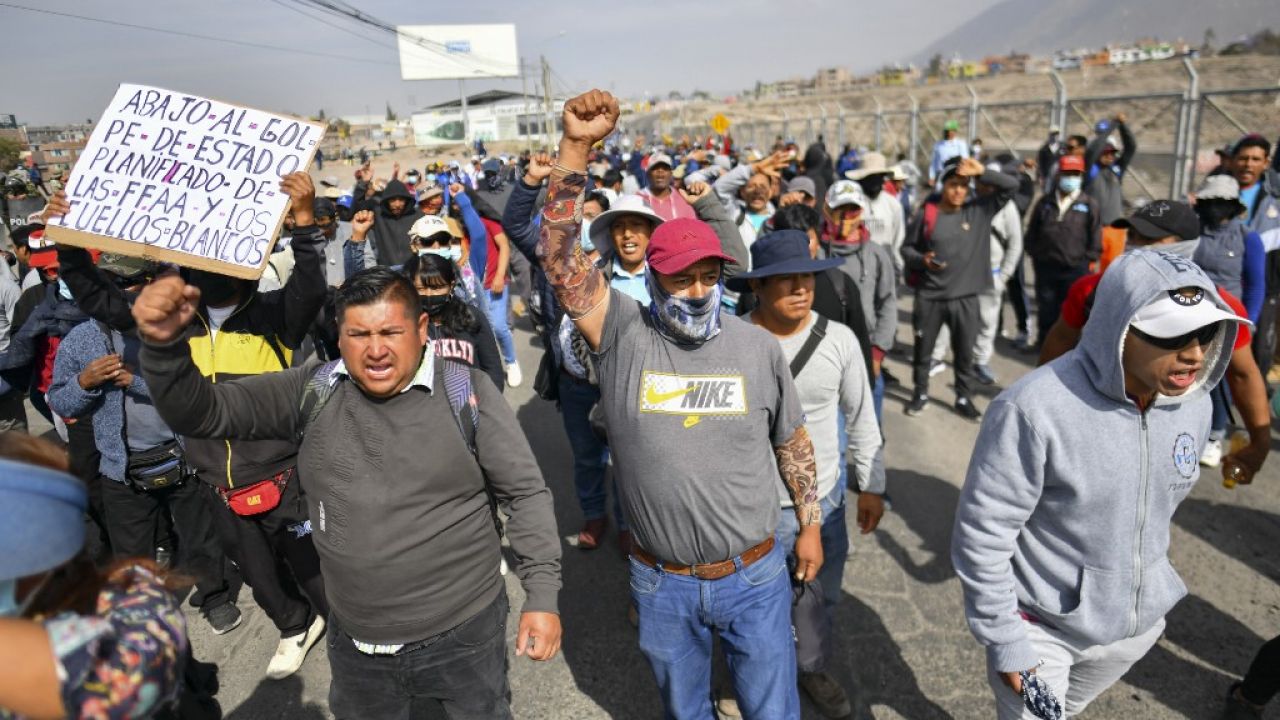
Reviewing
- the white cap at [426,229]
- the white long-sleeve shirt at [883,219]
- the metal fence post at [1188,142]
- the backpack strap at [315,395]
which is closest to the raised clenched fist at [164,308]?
the backpack strap at [315,395]

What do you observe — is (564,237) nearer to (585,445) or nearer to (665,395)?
(665,395)

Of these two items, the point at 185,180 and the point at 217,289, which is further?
the point at 217,289

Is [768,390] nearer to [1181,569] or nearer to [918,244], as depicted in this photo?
[1181,569]

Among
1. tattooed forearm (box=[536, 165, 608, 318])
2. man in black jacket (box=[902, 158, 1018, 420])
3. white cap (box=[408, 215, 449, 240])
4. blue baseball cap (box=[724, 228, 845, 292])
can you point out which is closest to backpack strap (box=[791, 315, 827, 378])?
blue baseball cap (box=[724, 228, 845, 292])

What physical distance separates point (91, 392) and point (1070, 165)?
745 cm

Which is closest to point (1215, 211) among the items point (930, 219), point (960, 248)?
point (960, 248)

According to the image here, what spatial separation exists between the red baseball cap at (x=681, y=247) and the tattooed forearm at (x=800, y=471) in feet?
2.26

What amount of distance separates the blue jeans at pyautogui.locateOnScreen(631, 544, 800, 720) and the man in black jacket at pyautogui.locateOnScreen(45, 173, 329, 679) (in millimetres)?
1565

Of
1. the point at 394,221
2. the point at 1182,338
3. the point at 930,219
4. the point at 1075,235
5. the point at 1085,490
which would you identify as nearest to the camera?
the point at 1182,338

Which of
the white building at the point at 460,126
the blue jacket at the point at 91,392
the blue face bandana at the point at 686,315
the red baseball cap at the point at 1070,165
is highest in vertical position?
the white building at the point at 460,126

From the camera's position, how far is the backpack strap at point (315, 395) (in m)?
2.20

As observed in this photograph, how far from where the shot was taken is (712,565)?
2.32 metres

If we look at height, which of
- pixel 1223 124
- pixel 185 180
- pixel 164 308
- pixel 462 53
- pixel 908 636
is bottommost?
pixel 908 636

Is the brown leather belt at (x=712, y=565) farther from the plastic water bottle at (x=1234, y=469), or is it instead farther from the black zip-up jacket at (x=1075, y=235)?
the black zip-up jacket at (x=1075, y=235)
